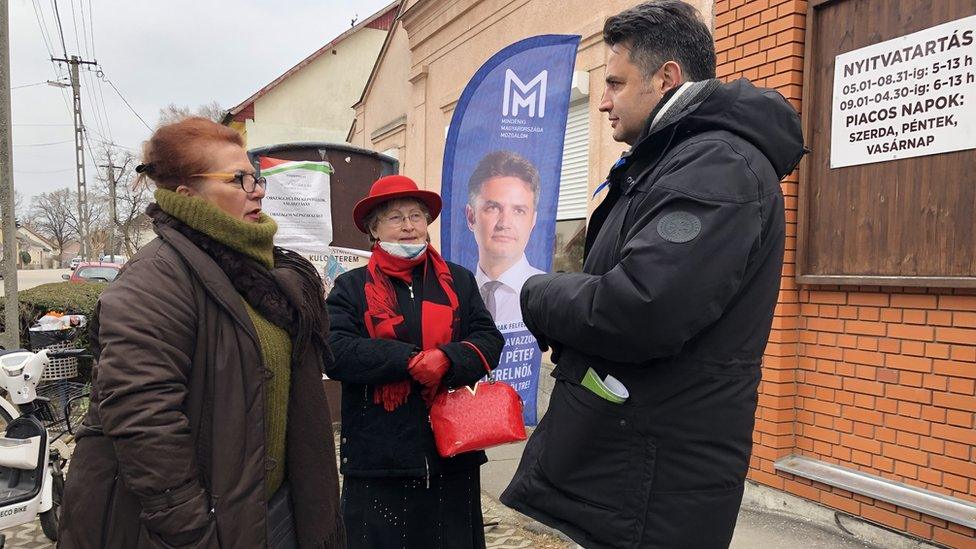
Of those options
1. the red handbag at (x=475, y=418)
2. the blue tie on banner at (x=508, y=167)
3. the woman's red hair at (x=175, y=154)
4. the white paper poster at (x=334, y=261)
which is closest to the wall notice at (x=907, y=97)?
the blue tie on banner at (x=508, y=167)

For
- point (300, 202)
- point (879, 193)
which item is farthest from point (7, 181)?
point (879, 193)

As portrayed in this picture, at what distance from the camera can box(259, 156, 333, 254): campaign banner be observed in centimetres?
547

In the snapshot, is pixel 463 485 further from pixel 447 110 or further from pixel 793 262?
pixel 447 110

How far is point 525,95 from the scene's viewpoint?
3.59 meters

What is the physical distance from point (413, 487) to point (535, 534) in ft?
5.51

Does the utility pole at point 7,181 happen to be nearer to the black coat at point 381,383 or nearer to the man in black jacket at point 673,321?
the black coat at point 381,383

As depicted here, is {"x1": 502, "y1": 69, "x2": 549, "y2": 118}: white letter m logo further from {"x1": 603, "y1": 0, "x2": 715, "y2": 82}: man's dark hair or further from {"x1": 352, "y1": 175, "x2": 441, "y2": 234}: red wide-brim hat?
{"x1": 603, "y1": 0, "x2": 715, "y2": 82}: man's dark hair

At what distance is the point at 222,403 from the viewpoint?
172 centimetres

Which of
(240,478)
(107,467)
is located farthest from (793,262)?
(107,467)

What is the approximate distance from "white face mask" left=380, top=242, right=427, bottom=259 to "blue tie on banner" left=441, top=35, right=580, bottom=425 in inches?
37.8

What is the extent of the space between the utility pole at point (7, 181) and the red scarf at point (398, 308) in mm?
6045

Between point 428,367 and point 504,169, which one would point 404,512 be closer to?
point 428,367

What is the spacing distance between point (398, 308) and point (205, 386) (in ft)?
3.55

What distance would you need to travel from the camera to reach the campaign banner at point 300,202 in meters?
5.47
